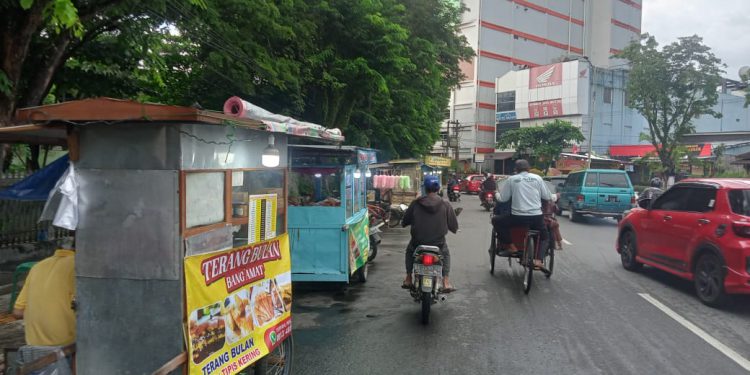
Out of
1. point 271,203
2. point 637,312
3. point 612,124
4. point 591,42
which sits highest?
point 591,42

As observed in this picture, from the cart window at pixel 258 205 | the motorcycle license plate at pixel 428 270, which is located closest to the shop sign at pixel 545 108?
the motorcycle license plate at pixel 428 270

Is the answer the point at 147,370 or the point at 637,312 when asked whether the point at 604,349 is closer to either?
the point at 637,312

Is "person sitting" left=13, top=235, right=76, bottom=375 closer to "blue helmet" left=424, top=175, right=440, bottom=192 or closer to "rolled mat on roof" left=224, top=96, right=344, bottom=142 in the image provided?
"rolled mat on roof" left=224, top=96, right=344, bottom=142

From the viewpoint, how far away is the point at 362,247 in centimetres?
856

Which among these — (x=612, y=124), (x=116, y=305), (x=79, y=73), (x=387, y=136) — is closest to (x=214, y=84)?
(x=79, y=73)

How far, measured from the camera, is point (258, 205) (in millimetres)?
4492

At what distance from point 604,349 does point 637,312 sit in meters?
1.70

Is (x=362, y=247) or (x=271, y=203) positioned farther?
(x=362, y=247)

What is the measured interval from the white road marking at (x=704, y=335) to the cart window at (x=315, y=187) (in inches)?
179

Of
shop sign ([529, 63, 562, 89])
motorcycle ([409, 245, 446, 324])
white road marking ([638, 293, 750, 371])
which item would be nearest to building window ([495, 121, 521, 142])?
shop sign ([529, 63, 562, 89])

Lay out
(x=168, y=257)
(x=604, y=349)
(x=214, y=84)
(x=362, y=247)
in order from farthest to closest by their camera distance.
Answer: (x=214, y=84) → (x=362, y=247) → (x=604, y=349) → (x=168, y=257)

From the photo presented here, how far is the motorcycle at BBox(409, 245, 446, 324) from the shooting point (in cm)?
601

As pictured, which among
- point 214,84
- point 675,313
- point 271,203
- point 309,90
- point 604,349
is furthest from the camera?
point 309,90

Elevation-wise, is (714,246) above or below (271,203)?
below
